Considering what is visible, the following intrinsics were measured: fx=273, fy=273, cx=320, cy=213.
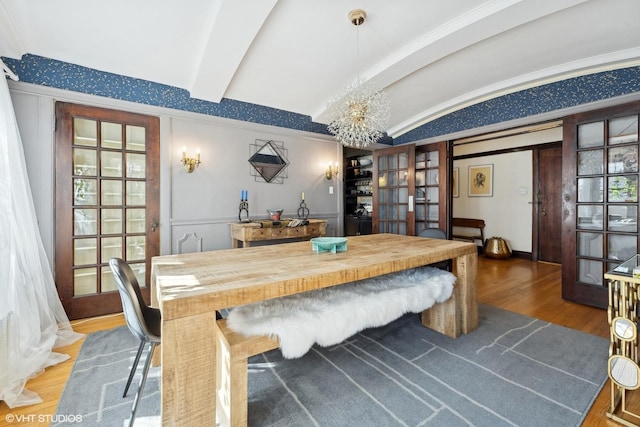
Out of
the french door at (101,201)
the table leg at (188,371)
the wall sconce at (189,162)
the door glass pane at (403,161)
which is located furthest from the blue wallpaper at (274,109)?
the table leg at (188,371)

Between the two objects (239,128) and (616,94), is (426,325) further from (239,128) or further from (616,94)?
(239,128)

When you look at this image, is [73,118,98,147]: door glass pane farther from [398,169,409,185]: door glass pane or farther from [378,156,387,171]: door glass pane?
[398,169,409,185]: door glass pane

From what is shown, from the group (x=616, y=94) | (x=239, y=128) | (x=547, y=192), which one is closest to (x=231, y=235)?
(x=239, y=128)

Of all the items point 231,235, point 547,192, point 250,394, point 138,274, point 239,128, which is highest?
point 239,128

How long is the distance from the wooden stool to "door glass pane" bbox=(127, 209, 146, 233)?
2.34 m

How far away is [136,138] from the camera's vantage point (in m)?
3.06

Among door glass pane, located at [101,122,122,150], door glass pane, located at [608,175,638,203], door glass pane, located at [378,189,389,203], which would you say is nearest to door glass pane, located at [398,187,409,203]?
door glass pane, located at [378,189,389,203]

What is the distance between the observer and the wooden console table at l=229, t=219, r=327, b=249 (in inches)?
130

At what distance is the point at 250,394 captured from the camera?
1.63 m

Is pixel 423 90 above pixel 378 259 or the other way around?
above

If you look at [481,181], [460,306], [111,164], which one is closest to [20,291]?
[111,164]

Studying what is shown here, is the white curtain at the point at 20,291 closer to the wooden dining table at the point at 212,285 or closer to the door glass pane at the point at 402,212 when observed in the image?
the wooden dining table at the point at 212,285

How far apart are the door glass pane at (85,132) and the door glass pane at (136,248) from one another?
1.07 metres

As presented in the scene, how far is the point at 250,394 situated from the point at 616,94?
420cm
